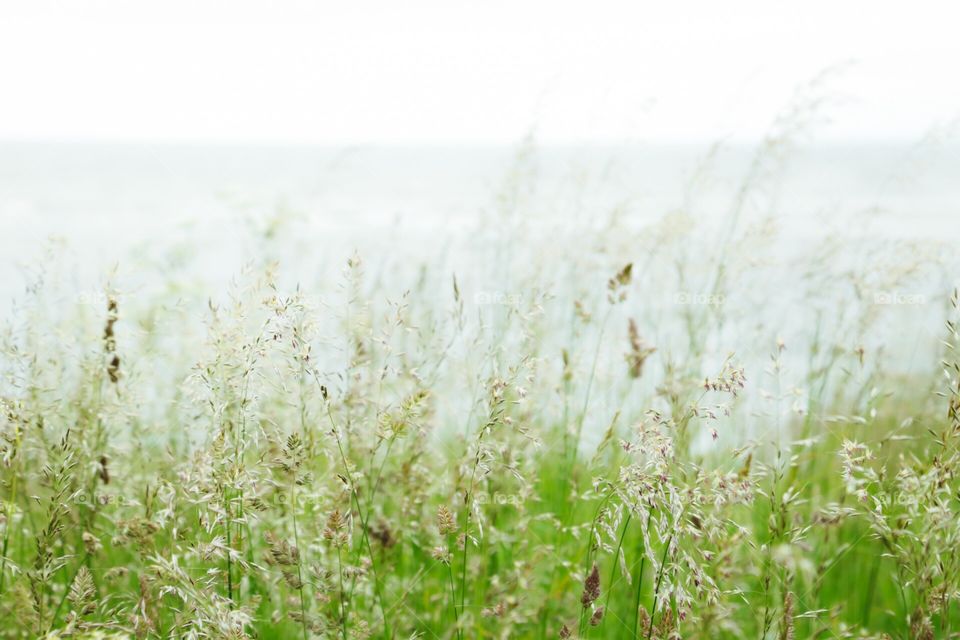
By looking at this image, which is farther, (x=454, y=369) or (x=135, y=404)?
(x=454, y=369)

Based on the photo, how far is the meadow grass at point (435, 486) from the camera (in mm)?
1611

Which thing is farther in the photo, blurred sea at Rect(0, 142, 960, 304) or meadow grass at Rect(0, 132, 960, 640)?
blurred sea at Rect(0, 142, 960, 304)

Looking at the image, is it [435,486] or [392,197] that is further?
[392,197]

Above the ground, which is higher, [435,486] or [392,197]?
[435,486]

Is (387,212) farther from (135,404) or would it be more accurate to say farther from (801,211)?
(135,404)

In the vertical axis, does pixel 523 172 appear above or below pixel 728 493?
above

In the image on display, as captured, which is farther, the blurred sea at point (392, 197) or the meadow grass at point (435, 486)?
the blurred sea at point (392, 197)

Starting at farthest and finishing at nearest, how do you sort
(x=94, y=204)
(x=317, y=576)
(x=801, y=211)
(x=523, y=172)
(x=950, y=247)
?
(x=94, y=204)
(x=801, y=211)
(x=523, y=172)
(x=950, y=247)
(x=317, y=576)

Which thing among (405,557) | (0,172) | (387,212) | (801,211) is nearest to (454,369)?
(405,557)

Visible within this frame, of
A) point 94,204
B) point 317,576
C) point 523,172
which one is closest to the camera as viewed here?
point 317,576

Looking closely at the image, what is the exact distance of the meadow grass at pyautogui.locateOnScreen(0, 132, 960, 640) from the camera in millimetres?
1611

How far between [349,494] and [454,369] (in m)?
1.72

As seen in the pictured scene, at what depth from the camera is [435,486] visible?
2213mm

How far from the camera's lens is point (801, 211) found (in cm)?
1536
